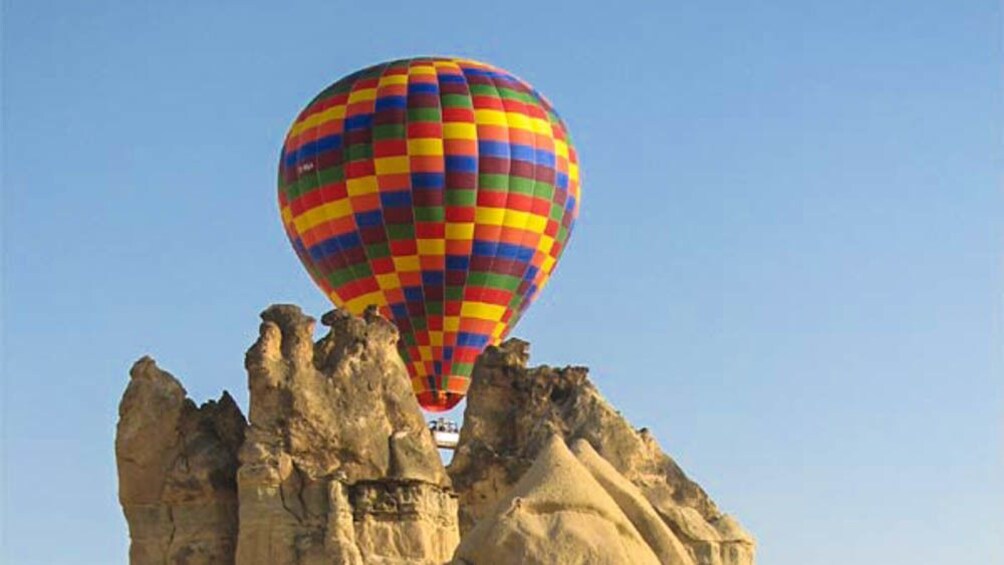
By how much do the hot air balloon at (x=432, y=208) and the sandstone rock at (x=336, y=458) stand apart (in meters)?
7.79

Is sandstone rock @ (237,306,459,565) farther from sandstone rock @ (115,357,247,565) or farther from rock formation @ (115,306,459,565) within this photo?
sandstone rock @ (115,357,247,565)

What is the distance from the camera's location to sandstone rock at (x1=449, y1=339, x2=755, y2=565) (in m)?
32.9

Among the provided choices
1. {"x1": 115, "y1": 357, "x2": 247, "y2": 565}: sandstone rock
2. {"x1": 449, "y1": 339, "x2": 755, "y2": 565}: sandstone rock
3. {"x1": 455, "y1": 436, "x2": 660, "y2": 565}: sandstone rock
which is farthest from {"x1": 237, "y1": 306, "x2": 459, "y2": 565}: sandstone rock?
{"x1": 455, "y1": 436, "x2": 660, "y2": 565}: sandstone rock

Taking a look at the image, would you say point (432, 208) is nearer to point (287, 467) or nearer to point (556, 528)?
point (287, 467)

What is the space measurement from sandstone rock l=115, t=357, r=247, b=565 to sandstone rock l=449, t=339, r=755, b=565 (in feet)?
13.8

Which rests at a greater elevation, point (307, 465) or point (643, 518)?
point (307, 465)

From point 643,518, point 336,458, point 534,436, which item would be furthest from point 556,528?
point 534,436

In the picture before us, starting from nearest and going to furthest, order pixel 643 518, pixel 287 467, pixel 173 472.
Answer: pixel 643 518 < pixel 287 467 < pixel 173 472

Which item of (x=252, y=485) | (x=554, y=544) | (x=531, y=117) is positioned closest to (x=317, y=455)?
(x=252, y=485)

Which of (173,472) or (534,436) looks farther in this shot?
(534,436)

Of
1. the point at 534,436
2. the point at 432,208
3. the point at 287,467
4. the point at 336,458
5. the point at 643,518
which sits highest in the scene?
the point at 432,208

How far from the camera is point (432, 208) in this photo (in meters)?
40.3

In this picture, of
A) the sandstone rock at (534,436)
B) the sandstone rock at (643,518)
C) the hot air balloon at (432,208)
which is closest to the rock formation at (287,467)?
the sandstone rock at (534,436)

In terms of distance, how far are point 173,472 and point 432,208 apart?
36.4 ft
